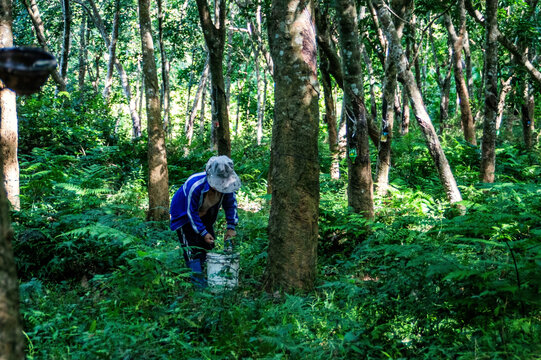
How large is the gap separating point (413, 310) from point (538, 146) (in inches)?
555

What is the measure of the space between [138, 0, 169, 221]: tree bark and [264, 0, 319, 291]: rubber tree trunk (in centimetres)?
416

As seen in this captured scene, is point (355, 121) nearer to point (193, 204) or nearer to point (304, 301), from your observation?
point (193, 204)

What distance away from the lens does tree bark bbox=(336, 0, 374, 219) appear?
661 cm

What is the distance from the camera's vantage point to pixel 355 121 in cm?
665

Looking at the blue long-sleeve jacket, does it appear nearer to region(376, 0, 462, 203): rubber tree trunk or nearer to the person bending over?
the person bending over

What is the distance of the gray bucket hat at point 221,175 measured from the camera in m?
5.16

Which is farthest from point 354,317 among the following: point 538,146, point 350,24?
point 538,146

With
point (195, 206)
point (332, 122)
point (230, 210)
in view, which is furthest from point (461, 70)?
point (195, 206)

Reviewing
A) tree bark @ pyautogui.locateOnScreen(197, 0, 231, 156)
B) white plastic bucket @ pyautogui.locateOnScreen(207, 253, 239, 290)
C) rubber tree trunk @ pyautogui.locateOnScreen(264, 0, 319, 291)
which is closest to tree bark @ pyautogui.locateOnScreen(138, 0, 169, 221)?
tree bark @ pyautogui.locateOnScreen(197, 0, 231, 156)

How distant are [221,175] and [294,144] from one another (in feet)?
3.37

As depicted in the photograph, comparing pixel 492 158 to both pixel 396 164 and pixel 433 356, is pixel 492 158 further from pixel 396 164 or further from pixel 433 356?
pixel 433 356

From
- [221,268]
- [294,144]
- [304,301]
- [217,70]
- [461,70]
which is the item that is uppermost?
[461,70]

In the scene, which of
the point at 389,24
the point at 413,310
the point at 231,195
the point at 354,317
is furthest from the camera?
the point at 389,24

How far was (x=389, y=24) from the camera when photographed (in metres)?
7.70
